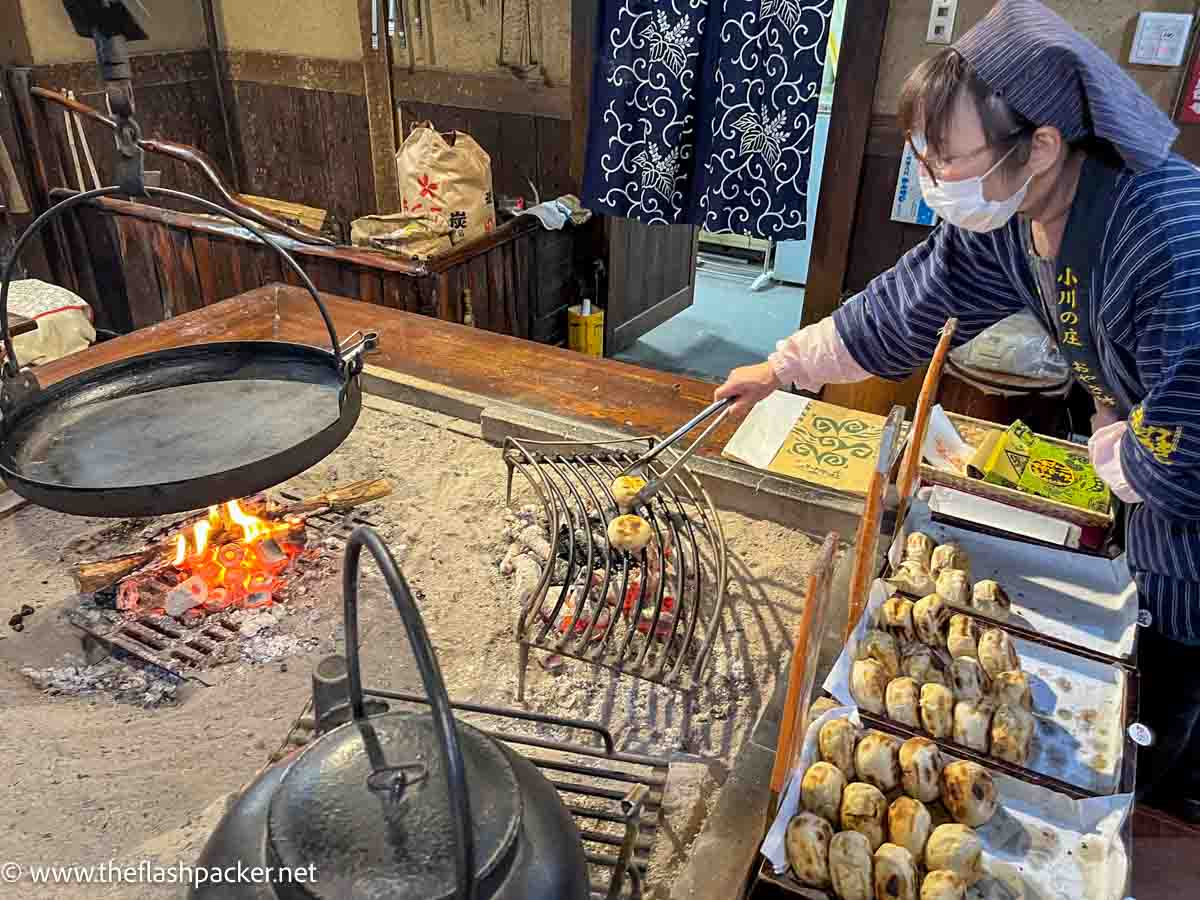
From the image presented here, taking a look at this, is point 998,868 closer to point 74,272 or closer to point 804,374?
point 804,374

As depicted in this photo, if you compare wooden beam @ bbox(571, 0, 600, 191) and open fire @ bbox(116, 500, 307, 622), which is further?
wooden beam @ bbox(571, 0, 600, 191)

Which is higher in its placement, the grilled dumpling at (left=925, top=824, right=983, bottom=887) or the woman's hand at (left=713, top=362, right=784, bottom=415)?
the woman's hand at (left=713, top=362, right=784, bottom=415)

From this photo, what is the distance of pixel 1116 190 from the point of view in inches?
64.6

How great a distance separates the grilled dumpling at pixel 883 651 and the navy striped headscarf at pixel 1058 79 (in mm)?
1006

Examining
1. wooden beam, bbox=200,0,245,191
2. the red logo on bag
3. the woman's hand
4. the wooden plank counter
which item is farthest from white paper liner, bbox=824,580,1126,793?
wooden beam, bbox=200,0,245,191

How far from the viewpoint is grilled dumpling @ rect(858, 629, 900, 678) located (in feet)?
5.49

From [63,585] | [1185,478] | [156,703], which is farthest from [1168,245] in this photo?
[63,585]

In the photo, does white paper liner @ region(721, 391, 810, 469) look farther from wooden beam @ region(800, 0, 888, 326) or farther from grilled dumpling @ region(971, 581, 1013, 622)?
wooden beam @ region(800, 0, 888, 326)

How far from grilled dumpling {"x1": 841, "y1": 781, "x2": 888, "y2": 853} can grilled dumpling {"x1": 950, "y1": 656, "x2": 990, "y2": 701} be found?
0.32 meters

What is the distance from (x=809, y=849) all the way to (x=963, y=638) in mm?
611

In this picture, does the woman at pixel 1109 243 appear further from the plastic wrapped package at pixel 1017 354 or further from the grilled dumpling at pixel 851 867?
the plastic wrapped package at pixel 1017 354

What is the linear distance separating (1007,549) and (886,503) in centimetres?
33

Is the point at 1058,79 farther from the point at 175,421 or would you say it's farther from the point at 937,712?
the point at 175,421

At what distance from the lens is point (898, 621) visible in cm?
176
